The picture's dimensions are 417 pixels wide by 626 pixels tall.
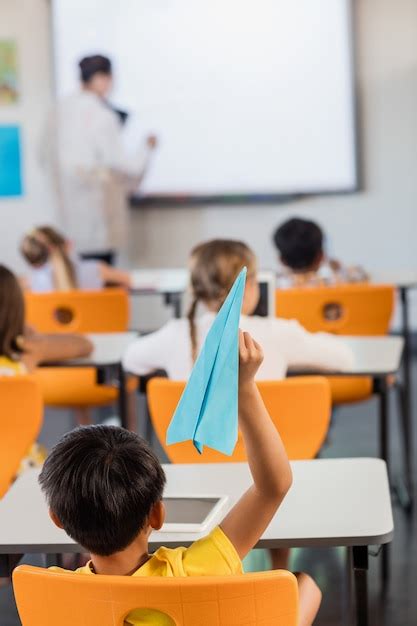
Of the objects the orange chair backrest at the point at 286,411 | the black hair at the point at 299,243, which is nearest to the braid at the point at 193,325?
the orange chair backrest at the point at 286,411

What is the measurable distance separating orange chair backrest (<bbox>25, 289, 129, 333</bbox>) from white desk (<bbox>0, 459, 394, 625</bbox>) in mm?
2067

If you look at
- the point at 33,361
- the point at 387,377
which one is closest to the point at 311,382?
the point at 387,377

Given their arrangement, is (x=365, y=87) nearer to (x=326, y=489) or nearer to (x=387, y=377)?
(x=387, y=377)

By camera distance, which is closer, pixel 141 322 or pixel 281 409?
pixel 281 409

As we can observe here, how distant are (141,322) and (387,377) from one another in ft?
13.0

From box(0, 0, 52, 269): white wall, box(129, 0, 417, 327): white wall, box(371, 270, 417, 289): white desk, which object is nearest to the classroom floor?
box(371, 270, 417, 289): white desk

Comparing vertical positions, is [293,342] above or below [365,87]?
below

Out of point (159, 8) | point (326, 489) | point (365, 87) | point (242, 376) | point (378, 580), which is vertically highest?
point (159, 8)

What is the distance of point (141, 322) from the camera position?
293 inches

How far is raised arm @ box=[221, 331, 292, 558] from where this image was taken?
1594 millimetres

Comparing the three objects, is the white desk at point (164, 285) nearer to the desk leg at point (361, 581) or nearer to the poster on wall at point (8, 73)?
the poster on wall at point (8, 73)

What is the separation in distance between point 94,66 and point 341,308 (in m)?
2.99

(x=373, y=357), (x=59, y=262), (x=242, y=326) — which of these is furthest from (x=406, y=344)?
(x=242, y=326)

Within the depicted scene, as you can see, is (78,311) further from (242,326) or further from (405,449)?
(242,326)
